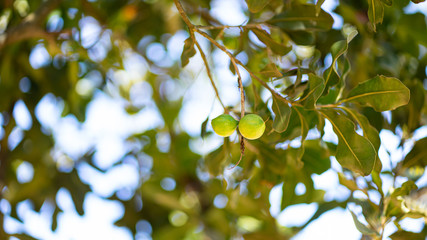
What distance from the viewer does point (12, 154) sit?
2.28 m

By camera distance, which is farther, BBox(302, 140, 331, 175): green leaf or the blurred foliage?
BBox(302, 140, 331, 175): green leaf

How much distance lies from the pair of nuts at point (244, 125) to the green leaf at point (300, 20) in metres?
0.49

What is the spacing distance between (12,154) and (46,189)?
0.84 feet

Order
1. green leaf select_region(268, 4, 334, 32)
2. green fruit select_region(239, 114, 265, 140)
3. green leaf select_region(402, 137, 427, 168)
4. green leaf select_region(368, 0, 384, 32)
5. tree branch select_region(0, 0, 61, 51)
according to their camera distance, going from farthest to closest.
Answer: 1. tree branch select_region(0, 0, 61, 51)
2. green leaf select_region(402, 137, 427, 168)
3. green leaf select_region(268, 4, 334, 32)
4. green leaf select_region(368, 0, 384, 32)
5. green fruit select_region(239, 114, 265, 140)

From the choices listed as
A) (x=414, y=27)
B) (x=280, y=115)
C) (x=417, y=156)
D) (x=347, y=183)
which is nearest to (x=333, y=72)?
(x=280, y=115)

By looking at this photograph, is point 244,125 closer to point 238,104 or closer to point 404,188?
point 404,188

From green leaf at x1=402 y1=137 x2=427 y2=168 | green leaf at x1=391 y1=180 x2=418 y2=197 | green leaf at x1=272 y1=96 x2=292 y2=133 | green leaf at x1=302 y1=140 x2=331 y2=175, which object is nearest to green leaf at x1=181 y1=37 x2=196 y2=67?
green leaf at x1=272 y1=96 x2=292 y2=133

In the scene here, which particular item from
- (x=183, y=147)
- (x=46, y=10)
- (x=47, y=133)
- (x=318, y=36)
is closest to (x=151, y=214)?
(x=183, y=147)

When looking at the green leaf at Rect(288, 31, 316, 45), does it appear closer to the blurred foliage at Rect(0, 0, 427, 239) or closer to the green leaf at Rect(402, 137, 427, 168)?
the blurred foliage at Rect(0, 0, 427, 239)

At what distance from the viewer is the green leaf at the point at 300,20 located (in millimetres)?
1281

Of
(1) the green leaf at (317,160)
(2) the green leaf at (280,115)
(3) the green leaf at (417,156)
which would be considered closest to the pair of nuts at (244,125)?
(2) the green leaf at (280,115)

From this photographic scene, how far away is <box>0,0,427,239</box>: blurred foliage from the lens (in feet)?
3.59

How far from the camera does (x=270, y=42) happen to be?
1.16 m

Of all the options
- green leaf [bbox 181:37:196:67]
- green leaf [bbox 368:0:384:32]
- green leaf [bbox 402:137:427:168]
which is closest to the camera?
green leaf [bbox 368:0:384:32]
